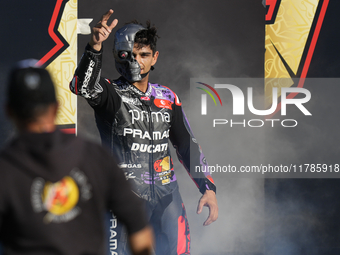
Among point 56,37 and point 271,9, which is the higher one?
point 271,9

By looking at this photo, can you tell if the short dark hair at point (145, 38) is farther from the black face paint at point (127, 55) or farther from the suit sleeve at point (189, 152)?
the suit sleeve at point (189, 152)

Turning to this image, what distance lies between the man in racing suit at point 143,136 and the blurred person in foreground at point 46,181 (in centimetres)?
118

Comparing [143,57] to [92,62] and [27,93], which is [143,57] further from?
[27,93]

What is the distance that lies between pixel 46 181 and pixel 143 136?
1357 mm

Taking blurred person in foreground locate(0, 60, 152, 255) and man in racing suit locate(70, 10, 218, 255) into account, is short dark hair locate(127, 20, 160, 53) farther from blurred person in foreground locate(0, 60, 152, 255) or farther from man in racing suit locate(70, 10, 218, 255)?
blurred person in foreground locate(0, 60, 152, 255)

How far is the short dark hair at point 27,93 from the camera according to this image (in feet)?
2.33

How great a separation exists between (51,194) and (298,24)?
9.97 feet

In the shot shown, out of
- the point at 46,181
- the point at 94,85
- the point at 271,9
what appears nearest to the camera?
the point at 46,181

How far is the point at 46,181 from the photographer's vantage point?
2.30 feet

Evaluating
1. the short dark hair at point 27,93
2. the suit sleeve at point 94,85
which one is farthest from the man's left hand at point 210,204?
the short dark hair at point 27,93

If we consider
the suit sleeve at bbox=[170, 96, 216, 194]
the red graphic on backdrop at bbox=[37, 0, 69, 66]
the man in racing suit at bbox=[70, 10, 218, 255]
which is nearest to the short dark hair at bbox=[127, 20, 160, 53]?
the man in racing suit at bbox=[70, 10, 218, 255]

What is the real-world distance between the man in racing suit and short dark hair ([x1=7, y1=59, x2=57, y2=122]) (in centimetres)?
117

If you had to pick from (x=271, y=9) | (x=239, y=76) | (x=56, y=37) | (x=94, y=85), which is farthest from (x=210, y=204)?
(x=56, y=37)

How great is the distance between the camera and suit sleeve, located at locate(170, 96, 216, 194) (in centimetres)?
222
